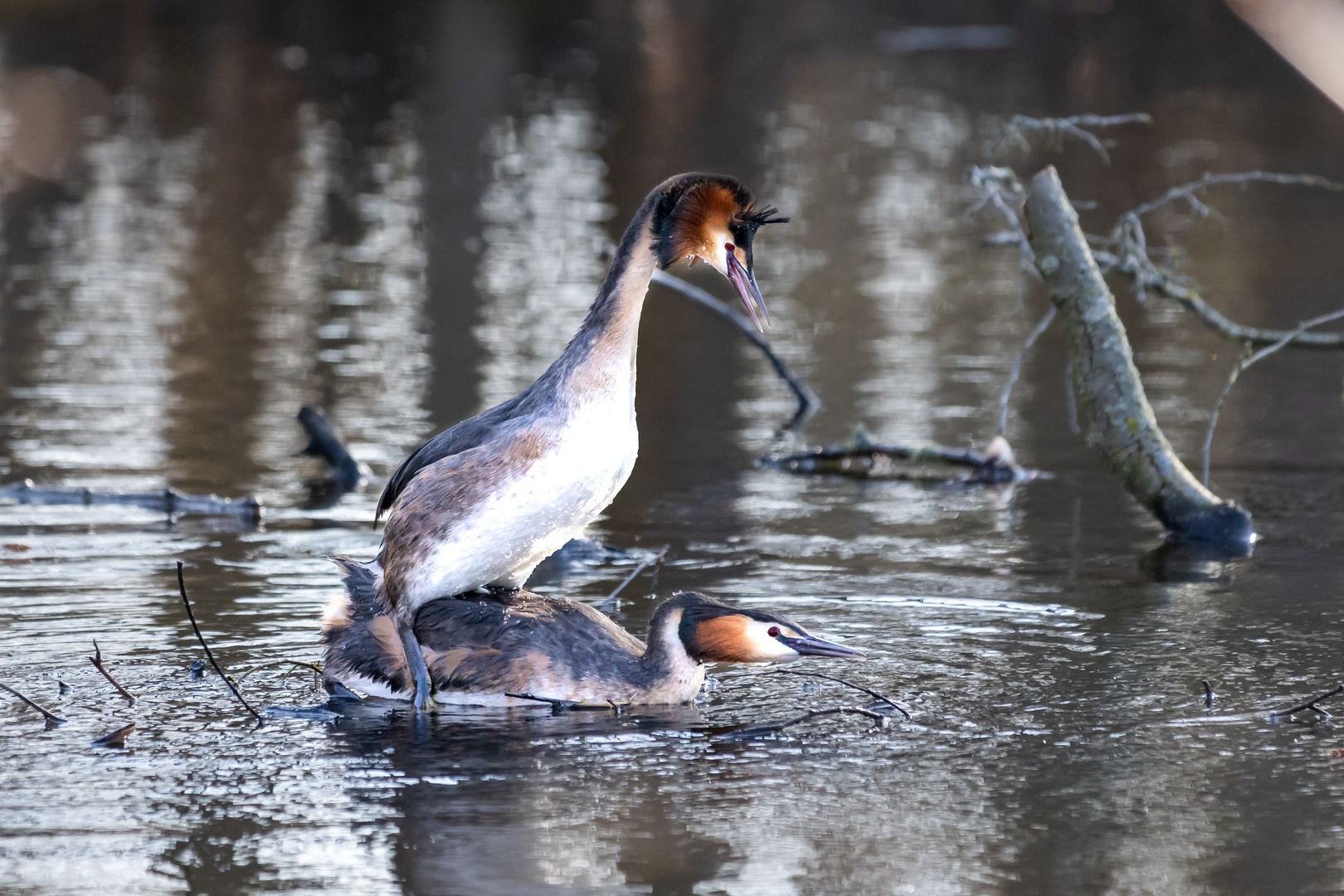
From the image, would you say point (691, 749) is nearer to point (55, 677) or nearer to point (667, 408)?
point (55, 677)

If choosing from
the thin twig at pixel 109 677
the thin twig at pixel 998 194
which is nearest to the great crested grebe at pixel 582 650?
the thin twig at pixel 109 677

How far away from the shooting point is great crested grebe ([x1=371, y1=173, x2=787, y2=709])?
647 cm

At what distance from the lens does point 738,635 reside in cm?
651

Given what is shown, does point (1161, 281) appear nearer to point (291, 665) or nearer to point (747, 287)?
point (747, 287)

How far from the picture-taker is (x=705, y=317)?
16.2m

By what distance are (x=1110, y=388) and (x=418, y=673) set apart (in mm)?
4251

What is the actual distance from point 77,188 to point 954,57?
24.1 m

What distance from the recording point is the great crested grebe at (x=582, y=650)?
21.3 ft

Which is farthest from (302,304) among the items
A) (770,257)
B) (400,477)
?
(400,477)

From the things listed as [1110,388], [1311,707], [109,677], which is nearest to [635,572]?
[109,677]

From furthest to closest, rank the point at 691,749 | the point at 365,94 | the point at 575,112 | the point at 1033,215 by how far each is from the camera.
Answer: the point at 365,94
the point at 575,112
the point at 1033,215
the point at 691,749

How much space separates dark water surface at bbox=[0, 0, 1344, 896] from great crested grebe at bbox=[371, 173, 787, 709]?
57 centimetres

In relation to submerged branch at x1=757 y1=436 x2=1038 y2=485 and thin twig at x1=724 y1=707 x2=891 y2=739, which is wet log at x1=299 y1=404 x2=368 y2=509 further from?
thin twig at x1=724 y1=707 x2=891 y2=739

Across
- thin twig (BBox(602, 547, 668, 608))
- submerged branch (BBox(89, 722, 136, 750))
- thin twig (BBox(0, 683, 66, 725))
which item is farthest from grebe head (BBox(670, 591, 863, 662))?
thin twig (BBox(0, 683, 66, 725))
